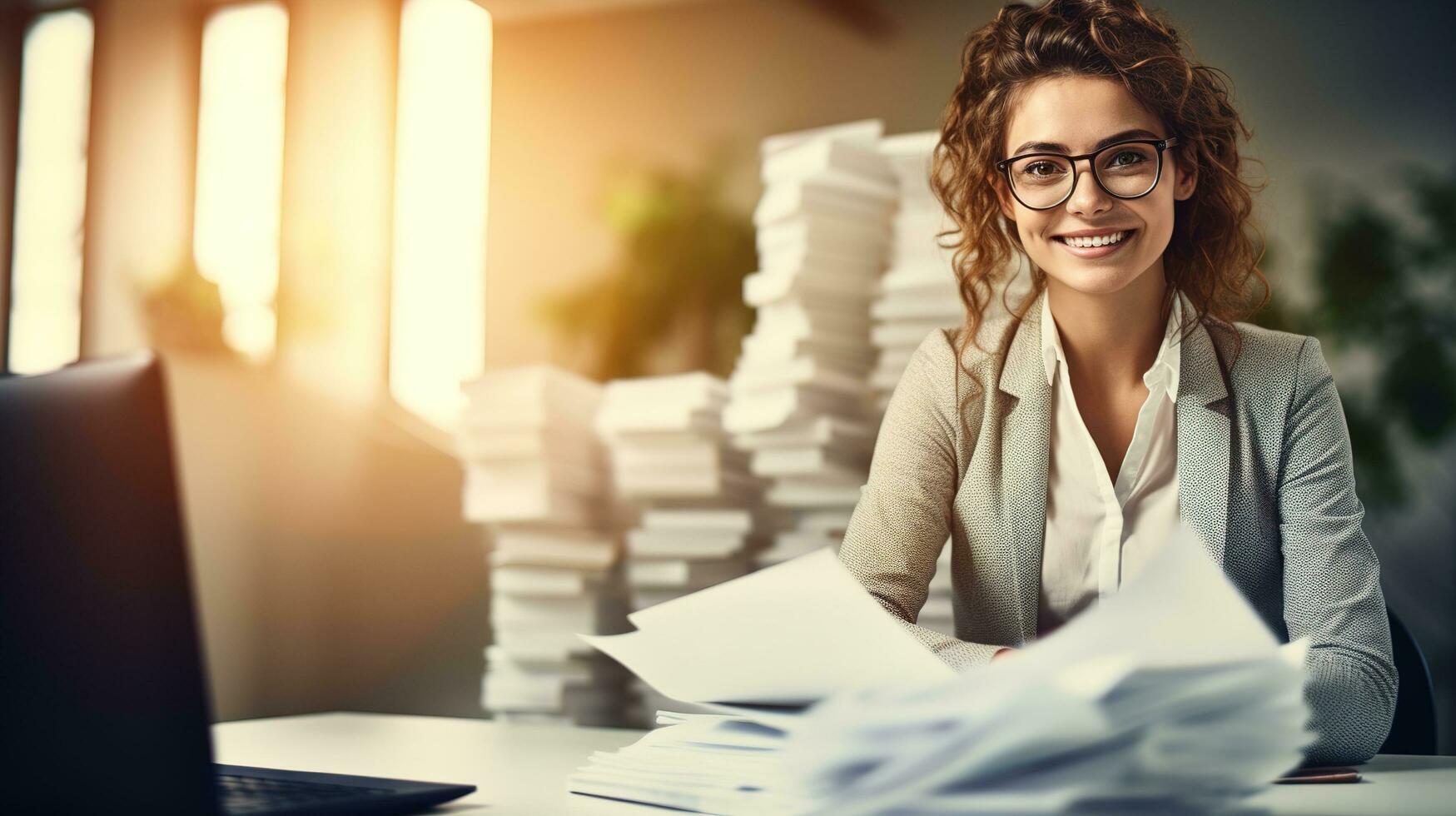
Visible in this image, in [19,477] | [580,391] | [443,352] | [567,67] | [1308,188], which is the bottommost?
[19,477]

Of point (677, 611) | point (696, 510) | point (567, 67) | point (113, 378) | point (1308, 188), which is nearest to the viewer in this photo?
point (113, 378)

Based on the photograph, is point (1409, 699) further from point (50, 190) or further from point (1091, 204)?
point (50, 190)

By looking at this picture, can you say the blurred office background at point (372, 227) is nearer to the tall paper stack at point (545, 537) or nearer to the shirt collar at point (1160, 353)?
the tall paper stack at point (545, 537)

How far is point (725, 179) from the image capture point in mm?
3131

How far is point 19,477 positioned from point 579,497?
6.30 feet

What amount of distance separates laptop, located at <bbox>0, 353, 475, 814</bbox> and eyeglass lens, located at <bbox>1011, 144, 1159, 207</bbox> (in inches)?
39.5

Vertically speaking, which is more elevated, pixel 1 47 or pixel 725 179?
pixel 1 47

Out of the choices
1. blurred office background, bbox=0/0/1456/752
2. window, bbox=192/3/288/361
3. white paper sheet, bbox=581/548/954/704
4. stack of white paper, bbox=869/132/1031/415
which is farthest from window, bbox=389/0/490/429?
white paper sheet, bbox=581/548/954/704

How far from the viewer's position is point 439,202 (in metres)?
3.51

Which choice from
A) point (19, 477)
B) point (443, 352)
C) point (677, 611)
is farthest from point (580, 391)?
point (19, 477)

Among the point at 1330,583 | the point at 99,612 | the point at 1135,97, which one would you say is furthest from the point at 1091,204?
the point at 99,612

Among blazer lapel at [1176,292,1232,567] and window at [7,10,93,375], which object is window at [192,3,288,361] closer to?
window at [7,10,93,375]

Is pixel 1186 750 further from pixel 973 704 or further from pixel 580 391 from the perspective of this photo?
pixel 580 391

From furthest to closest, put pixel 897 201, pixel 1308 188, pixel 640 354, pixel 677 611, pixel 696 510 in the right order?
pixel 640 354, pixel 1308 188, pixel 696 510, pixel 897 201, pixel 677 611
